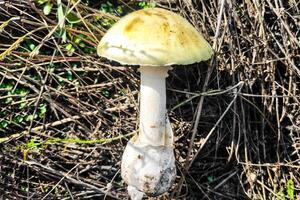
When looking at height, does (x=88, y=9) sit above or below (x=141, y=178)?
above

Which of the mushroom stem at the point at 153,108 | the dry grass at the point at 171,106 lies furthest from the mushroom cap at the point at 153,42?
the dry grass at the point at 171,106

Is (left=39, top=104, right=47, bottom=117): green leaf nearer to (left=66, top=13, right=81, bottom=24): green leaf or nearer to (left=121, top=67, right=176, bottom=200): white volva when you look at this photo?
(left=66, top=13, right=81, bottom=24): green leaf

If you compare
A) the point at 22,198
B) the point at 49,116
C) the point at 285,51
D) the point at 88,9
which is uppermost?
the point at 88,9

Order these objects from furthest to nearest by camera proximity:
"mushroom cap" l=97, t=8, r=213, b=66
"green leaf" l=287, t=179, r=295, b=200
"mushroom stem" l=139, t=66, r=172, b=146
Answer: "green leaf" l=287, t=179, r=295, b=200 → "mushroom stem" l=139, t=66, r=172, b=146 → "mushroom cap" l=97, t=8, r=213, b=66

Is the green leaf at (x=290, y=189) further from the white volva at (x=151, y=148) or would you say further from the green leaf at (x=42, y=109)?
the green leaf at (x=42, y=109)

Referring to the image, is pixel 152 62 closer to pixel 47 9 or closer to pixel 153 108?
pixel 153 108

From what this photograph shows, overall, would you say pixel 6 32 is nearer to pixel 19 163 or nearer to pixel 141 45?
Result: pixel 19 163

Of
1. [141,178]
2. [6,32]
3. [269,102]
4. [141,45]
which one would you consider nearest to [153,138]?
[141,178]

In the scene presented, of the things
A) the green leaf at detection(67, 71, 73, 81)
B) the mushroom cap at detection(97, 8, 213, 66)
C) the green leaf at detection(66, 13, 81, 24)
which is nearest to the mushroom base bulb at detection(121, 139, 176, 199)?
the mushroom cap at detection(97, 8, 213, 66)
